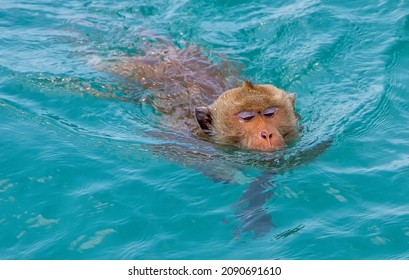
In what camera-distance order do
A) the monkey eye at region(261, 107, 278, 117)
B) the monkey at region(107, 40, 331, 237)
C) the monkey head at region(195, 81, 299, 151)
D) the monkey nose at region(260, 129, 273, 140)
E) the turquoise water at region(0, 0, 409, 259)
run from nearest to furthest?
the turquoise water at region(0, 0, 409, 259), the monkey at region(107, 40, 331, 237), the monkey nose at region(260, 129, 273, 140), the monkey head at region(195, 81, 299, 151), the monkey eye at region(261, 107, 278, 117)

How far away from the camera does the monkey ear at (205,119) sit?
955 centimetres

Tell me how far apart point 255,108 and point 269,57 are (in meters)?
3.23

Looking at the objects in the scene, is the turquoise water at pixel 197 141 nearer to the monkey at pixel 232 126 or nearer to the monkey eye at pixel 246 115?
the monkey at pixel 232 126

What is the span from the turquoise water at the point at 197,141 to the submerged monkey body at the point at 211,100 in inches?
9.7

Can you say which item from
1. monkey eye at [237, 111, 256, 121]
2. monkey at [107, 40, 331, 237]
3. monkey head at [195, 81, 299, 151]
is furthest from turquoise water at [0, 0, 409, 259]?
monkey eye at [237, 111, 256, 121]

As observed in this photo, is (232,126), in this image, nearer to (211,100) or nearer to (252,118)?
(252,118)

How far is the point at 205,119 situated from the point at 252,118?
2.55 ft

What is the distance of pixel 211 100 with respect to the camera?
1026 centimetres

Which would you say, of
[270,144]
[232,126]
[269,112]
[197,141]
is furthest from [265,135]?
[197,141]

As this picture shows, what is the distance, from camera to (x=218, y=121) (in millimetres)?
9500

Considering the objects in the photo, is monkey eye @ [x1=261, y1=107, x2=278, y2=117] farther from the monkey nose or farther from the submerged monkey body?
the monkey nose

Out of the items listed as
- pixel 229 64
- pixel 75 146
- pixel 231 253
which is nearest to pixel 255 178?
pixel 231 253

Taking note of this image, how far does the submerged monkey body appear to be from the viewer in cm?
906

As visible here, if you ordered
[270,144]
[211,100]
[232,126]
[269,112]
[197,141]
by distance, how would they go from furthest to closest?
1. [211,100]
2. [197,141]
3. [232,126]
4. [269,112]
5. [270,144]
